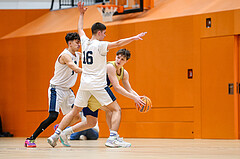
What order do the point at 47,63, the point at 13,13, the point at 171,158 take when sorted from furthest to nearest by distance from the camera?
the point at 13,13
the point at 47,63
the point at 171,158

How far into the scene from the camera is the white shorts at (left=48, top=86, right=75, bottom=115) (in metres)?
6.54

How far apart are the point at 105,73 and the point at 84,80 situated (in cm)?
31

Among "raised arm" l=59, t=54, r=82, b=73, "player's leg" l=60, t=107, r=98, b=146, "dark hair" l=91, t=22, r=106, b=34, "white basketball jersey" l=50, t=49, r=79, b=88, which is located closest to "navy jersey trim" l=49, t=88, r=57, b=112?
"white basketball jersey" l=50, t=49, r=79, b=88

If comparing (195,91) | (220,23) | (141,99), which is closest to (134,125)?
(195,91)

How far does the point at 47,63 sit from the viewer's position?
37.5ft

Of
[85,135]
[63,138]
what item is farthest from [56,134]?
[85,135]

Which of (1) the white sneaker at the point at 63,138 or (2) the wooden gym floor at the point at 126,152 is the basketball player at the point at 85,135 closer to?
(1) the white sneaker at the point at 63,138

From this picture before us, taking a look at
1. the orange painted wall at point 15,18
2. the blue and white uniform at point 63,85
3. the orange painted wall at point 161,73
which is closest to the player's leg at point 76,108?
the blue and white uniform at point 63,85

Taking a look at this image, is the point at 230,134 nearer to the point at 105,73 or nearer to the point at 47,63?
the point at 105,73

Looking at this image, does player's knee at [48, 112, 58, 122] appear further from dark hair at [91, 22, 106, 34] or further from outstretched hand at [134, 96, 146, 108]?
dark hair at [91, 22, 106, 34]

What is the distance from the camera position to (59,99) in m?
6.72

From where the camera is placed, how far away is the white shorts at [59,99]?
654cm

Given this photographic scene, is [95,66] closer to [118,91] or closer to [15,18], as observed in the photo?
[118,91]

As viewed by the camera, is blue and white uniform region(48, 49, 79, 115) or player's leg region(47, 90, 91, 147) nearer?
player's leg region(47, 90, 91, 147)
